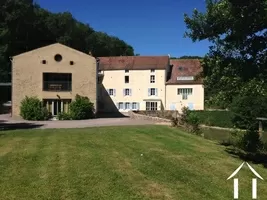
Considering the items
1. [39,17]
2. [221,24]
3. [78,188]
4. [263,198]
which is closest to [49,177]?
[78,188]

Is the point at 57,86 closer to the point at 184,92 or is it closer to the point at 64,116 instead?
the point at 64,116

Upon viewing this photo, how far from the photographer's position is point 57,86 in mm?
44719

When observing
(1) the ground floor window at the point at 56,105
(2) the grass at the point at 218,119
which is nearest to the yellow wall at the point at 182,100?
(2) the grass at the point at 218,119

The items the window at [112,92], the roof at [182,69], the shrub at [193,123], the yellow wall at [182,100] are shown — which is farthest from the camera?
the window at [112,92]

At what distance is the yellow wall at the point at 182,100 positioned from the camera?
201ft

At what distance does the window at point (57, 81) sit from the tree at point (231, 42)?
31.8m

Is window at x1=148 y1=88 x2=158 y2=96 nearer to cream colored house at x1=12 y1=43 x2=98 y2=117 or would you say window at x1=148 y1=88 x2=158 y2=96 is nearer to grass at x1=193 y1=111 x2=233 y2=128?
grass at x1=193 y1=111 x2=233 y2=128

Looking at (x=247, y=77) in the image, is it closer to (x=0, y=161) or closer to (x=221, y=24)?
(x=221, y=24)

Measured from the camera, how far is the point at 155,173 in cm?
962

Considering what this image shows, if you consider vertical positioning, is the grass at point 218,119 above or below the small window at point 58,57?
below

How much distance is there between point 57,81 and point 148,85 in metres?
20.8

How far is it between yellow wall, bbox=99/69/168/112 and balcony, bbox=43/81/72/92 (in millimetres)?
19127

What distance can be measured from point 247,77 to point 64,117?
32237 mm

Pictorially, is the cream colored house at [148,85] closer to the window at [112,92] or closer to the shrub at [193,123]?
the window at [112,92]
